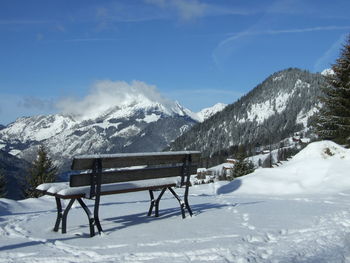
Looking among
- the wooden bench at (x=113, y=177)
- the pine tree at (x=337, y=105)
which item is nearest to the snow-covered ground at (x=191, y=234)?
the wooden bench at (x=113, y=177)

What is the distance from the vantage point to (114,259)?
16.8 feet

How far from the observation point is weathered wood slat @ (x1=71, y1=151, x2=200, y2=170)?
6651 millimetres

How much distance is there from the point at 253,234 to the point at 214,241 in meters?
0.90

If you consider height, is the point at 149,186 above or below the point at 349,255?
above

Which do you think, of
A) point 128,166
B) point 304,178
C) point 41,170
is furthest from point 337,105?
point 41,170

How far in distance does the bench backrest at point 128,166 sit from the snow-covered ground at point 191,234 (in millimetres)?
985

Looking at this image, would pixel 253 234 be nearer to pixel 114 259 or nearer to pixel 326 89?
pixel 114 259

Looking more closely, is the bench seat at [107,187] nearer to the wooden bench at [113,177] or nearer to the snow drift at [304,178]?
the wooden bench at [113,177]

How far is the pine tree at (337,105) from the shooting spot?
25.2 meters

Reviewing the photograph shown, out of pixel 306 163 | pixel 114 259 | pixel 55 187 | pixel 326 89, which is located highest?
pixel 326 89

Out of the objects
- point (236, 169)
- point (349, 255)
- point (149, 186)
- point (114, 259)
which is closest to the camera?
point (114, 259)

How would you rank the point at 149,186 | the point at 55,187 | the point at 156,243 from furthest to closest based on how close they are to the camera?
1. the point at 149,186
2. the point at 55,187
3. the point at 156,243

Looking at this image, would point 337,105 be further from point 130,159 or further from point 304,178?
point 130,159

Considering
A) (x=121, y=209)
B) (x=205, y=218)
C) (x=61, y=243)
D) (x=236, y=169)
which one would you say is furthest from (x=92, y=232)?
(x=236, y=169)
